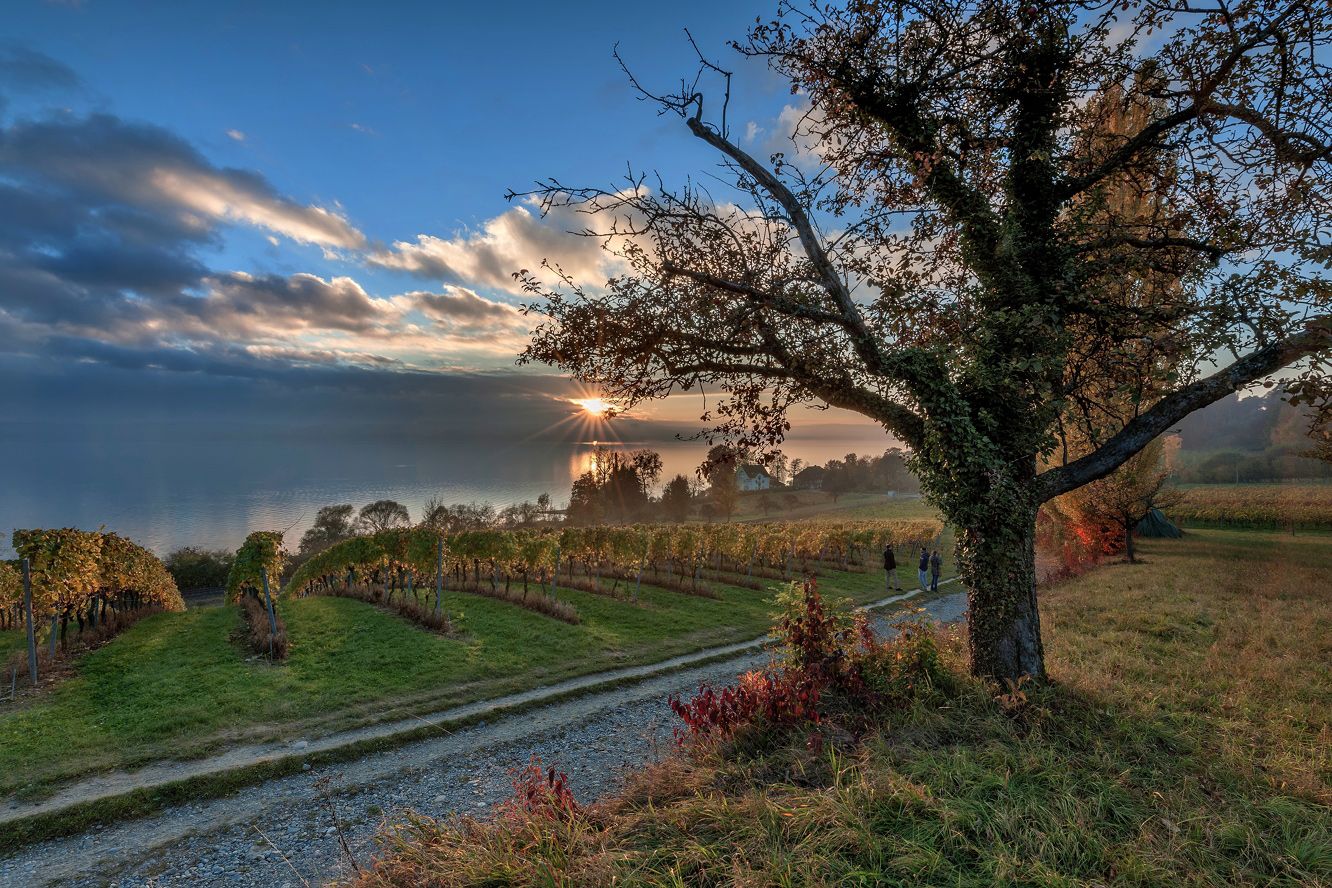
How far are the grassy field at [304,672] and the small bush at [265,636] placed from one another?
0.92 ft

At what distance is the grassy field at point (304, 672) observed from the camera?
25.2ft

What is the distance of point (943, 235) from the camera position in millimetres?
7848

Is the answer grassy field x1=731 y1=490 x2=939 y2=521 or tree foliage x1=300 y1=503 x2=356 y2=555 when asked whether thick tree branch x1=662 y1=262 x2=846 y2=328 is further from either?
tree foliage x1=300 y1=503 x2=356 y2=555

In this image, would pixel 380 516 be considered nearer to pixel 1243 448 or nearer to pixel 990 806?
pixel 990 806

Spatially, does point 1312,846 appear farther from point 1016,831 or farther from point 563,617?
point 563,617

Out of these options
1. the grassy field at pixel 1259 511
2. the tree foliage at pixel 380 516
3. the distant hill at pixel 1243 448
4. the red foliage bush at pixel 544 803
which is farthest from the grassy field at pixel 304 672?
the tree foliage at pixel 380 516

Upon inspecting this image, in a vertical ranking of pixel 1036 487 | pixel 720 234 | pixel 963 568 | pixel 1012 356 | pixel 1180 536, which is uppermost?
pixel 720 234

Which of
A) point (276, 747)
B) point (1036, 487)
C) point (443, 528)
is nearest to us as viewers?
point (1036, 487)

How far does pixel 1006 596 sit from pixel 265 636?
15.3m

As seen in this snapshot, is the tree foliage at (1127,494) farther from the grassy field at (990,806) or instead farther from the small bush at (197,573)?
the small bush at (197,573)

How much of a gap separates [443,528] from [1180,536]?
133 feet

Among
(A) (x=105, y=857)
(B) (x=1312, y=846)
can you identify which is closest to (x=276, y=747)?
(A) (x=105, y=857)

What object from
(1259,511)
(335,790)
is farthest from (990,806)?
(1259,511)

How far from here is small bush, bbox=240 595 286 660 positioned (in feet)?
38.1
